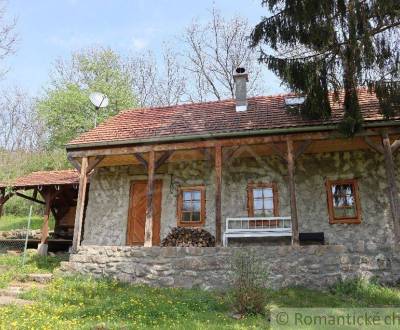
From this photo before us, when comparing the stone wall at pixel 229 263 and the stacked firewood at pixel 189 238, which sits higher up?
the stacked firewood at pixel 189 238

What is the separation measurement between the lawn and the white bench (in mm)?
1727

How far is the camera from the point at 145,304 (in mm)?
6164

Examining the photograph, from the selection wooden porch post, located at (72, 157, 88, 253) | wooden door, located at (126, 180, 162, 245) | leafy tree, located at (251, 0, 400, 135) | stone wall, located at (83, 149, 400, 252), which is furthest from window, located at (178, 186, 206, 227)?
leafy tree, located at (251, 0, 400, 135)

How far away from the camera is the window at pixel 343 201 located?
366 inches

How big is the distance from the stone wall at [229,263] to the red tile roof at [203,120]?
2.69 metres

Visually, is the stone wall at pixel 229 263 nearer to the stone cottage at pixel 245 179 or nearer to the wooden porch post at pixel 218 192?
the stone cottage at pixel 245 179

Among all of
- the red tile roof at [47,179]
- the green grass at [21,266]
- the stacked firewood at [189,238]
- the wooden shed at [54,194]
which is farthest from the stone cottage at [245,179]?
the wooden shed at [54,194]

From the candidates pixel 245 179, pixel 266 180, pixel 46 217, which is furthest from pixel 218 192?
pixel 46 217

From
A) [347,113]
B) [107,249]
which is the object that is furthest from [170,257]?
[347,113]

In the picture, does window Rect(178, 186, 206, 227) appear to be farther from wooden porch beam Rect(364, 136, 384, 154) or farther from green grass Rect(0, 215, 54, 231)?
green grass Rect(0, 215, 54, 231)

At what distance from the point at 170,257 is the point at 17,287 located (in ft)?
10.2

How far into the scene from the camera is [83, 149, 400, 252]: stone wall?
9.16 m

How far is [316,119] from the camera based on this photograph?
27.0 ft

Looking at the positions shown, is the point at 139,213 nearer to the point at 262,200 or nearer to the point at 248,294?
the point at 262,200
